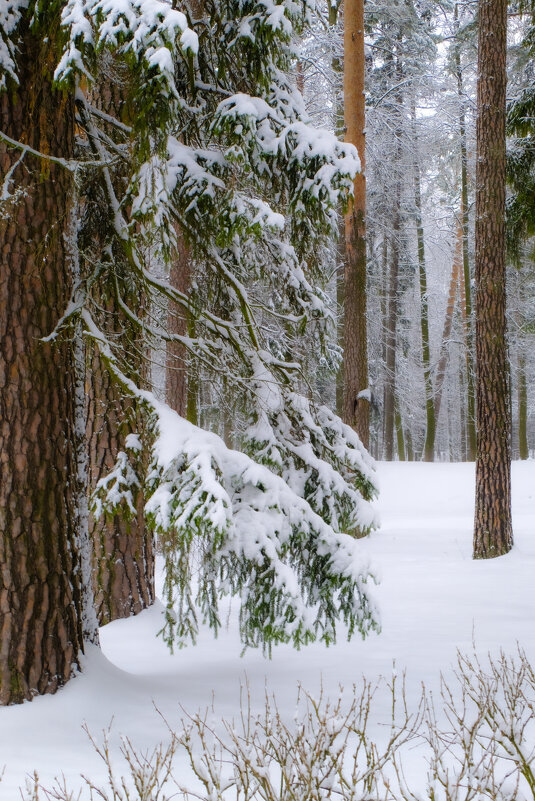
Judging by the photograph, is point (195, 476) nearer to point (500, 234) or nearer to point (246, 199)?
point (246, 199)

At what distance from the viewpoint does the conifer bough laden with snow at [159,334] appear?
3.42 metres

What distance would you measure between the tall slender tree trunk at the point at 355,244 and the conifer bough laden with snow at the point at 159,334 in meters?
4.97

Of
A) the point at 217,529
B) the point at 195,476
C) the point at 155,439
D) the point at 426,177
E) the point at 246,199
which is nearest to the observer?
the point at 217,529

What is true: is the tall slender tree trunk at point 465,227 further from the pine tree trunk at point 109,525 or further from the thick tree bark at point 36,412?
the thick tree bark at point 36,412

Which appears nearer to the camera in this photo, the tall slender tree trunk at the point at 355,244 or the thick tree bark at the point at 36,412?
the thick tree bark at the point at 36,412

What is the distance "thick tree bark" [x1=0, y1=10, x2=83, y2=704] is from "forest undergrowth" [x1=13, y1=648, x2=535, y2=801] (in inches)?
23.1

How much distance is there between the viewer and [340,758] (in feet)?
10.3

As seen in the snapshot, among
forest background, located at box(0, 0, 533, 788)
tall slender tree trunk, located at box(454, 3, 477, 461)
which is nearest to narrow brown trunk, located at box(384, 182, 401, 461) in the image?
tall slender tree trunk, located at box(454, 3, 477, 461)

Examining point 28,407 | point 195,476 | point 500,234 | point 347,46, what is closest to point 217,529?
point 195,476

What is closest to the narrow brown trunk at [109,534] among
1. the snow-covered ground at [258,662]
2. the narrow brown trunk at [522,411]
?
the snow-covered ground at [258,662]

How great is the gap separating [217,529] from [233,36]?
3102 mm

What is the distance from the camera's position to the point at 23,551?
351 cm

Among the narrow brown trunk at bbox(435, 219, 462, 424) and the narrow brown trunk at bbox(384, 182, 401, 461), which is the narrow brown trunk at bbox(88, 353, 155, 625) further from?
the narrow brown trunk at bbox(435, 219, 462, 424)

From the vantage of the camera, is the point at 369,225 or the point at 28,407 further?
the point at 369,225
